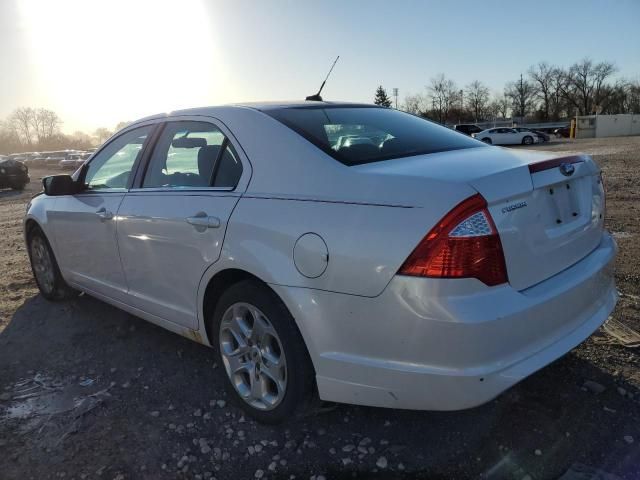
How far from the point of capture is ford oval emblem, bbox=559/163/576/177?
2.44 m

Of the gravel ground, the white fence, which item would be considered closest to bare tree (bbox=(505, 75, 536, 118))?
the white fence

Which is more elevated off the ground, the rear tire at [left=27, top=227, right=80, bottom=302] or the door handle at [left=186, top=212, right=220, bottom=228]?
the door handle at [left=186, top=212, right=220, bottom=228]

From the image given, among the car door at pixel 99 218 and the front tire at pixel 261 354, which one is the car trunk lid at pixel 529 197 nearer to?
the front tire at pixel 261 354

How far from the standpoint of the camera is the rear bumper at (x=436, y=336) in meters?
2.05

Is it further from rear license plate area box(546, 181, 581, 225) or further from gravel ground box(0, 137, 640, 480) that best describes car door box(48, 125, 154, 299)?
rear license plate area box(546, 181, 581, 225)

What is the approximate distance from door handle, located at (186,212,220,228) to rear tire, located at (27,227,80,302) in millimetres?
2378

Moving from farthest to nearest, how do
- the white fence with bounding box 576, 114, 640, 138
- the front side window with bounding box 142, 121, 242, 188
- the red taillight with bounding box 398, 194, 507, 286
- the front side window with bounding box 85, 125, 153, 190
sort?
the white fence with bounding box 576, 114, 640, 138 → the front side window with bounding box 85, 125, 153, 190 → the front side window with bounding box 142, 121, 242, 188 → the red taillight with bounding box 398, 194, 507, 286

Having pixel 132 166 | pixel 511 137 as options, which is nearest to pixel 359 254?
pixel 132 166

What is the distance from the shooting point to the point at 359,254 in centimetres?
217

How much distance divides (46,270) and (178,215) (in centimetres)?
254

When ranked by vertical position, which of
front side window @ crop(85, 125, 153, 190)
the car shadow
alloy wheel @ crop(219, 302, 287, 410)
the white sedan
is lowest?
the car shadow

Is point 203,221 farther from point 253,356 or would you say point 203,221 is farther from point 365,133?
point 365,133

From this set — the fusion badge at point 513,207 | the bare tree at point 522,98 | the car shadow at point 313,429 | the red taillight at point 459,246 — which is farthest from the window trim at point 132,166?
the bare tree at point 522,98

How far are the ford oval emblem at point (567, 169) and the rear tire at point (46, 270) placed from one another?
4051 mm
